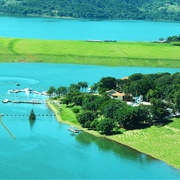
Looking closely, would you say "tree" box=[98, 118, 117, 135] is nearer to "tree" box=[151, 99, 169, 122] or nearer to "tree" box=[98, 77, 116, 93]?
"tree" box=[151, 99, 169, 122]

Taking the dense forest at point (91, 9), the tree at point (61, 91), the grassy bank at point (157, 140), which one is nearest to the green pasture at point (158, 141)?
the grassy bank at point (157, 140)

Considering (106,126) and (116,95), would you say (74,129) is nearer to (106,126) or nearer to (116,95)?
(106,126)

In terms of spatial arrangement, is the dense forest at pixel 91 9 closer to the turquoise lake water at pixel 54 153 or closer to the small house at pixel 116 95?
the turquoise lake water at pixel 54 153

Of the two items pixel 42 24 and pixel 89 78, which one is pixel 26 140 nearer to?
pixel 89 78

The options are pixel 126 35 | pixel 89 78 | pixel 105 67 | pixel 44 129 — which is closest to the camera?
pixel 44 129

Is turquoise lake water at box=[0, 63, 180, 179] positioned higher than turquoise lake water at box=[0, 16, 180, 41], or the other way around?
turquoise lake water at box=[0, 63, 180, 179]

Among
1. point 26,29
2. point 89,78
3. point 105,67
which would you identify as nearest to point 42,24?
point 26,29

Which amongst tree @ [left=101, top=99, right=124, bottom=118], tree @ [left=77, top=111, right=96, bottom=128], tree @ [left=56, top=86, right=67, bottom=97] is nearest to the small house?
tree @ [left=56, top=86, right=67, bottom=97]

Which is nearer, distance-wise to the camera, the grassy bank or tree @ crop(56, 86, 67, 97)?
the grassy bank
